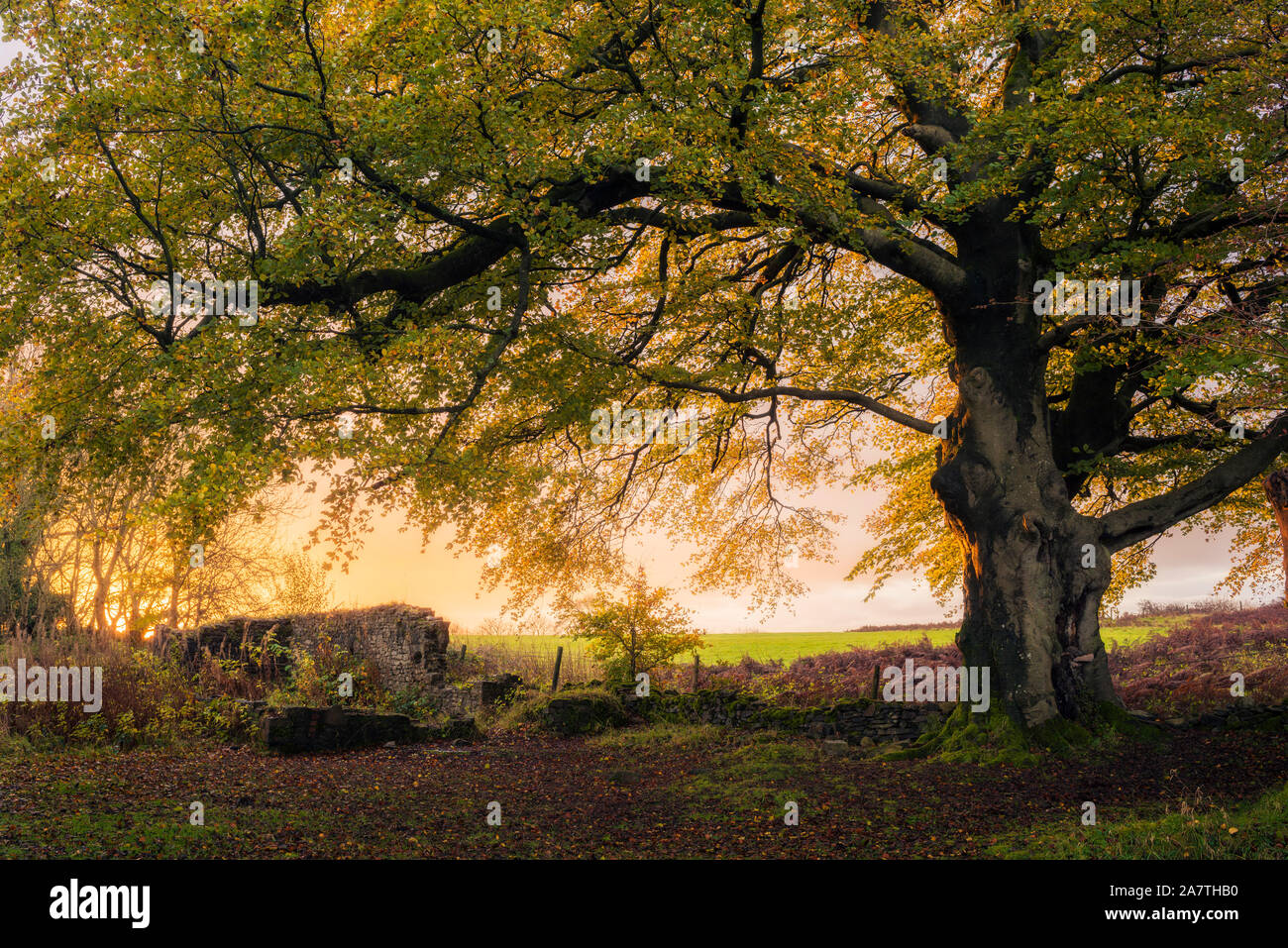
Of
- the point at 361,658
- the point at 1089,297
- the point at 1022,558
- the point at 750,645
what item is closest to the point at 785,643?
the point at 750,645

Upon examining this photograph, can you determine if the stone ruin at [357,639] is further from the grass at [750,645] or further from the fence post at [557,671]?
the fence post at [557,671]

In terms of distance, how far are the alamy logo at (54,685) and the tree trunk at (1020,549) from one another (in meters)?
12.6

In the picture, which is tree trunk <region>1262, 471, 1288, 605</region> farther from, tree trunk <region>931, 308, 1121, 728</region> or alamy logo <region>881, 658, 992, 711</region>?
alamy logo <region>881, 658, 992, 711</region>

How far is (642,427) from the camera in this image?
47.1ft

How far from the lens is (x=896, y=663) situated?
2092 centimetres

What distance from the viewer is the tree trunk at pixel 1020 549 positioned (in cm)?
1204

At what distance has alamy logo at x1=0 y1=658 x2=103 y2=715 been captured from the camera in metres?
12.5

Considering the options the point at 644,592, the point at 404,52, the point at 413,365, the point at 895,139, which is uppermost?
the point at 895,139

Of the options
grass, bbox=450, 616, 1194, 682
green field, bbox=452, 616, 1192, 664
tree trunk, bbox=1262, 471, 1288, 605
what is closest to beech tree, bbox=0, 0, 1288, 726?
tree trunk, bbox=1262, 471, 1288, 605

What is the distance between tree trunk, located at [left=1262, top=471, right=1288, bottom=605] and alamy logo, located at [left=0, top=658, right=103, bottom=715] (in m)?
18.2
